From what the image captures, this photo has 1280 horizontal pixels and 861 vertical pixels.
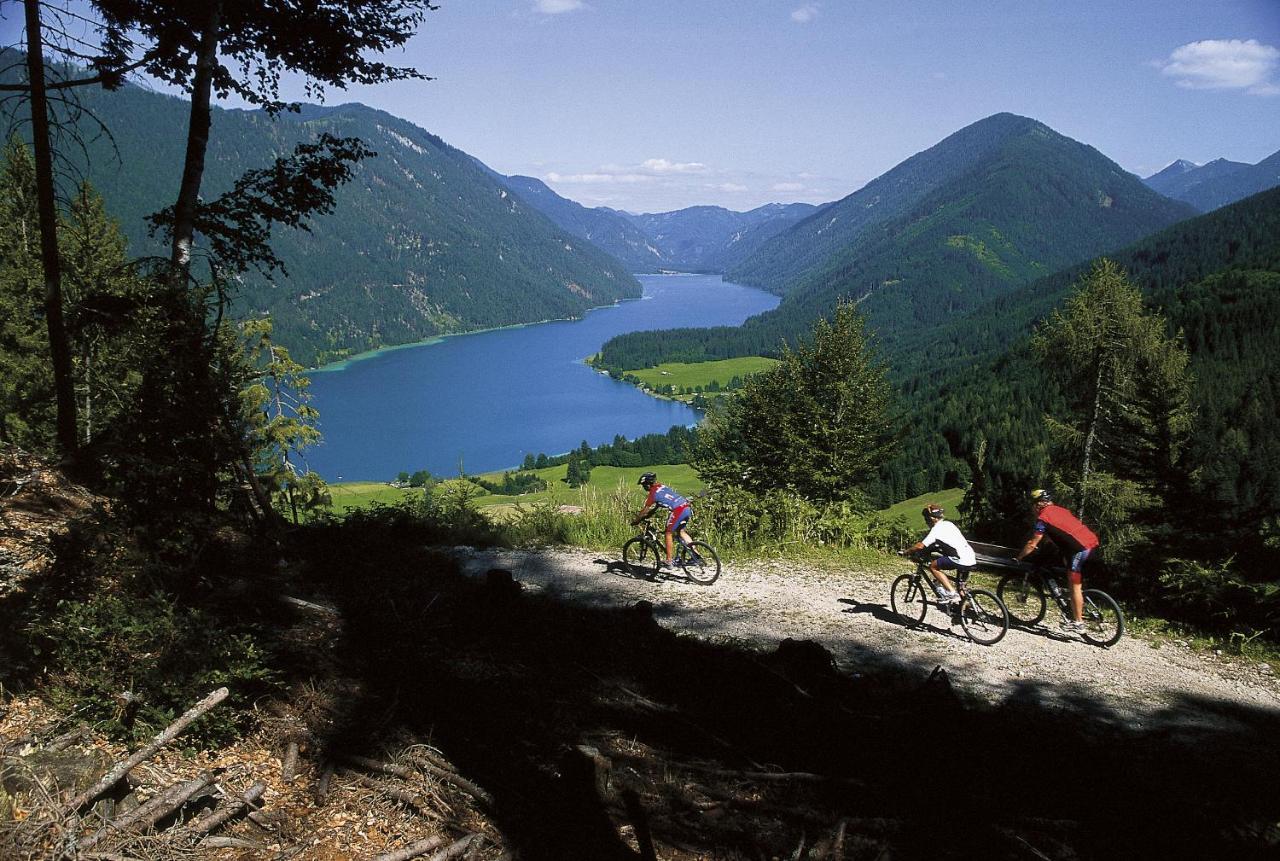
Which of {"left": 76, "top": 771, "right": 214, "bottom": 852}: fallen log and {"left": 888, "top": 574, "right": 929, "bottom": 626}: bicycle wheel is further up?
{"left": 76, "top": 771, "right": 214, "bottom": 852}: fallen log

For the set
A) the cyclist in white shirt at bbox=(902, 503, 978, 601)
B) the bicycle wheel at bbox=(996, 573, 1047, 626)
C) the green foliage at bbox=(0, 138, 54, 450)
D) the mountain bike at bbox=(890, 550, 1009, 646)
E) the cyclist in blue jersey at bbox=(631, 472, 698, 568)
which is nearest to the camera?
the mountain bike at bbox=(890, 550, 1009, 646)

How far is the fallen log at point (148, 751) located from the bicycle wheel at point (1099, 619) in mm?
10025

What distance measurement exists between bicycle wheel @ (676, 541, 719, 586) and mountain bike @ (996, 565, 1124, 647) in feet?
14.2

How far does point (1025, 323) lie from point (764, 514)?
183 m

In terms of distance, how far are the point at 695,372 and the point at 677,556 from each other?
175 meters

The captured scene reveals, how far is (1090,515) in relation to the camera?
27531mm

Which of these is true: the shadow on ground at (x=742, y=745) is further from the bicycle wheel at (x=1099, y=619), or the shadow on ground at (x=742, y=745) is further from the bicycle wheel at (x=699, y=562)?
the bicycle wheel at (x=699, y=562)

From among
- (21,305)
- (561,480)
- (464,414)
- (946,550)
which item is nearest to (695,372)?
(464,414)

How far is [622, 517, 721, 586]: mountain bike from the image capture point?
37.6 ft

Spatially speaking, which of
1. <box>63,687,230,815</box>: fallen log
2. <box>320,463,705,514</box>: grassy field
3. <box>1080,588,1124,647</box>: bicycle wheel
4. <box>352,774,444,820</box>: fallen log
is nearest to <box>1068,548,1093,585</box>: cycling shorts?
<box>1080,588,1124,647</box>: bicycle wheel

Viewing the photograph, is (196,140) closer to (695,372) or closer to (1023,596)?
(1023,596)

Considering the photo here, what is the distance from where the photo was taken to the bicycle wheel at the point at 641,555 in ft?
38.7

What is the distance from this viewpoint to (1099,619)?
361 inches

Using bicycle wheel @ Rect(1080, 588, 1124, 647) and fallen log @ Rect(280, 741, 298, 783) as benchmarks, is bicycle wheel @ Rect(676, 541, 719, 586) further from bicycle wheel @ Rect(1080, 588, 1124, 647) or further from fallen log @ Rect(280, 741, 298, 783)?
fallen log @ Rect(280, 741, 298, 783)
